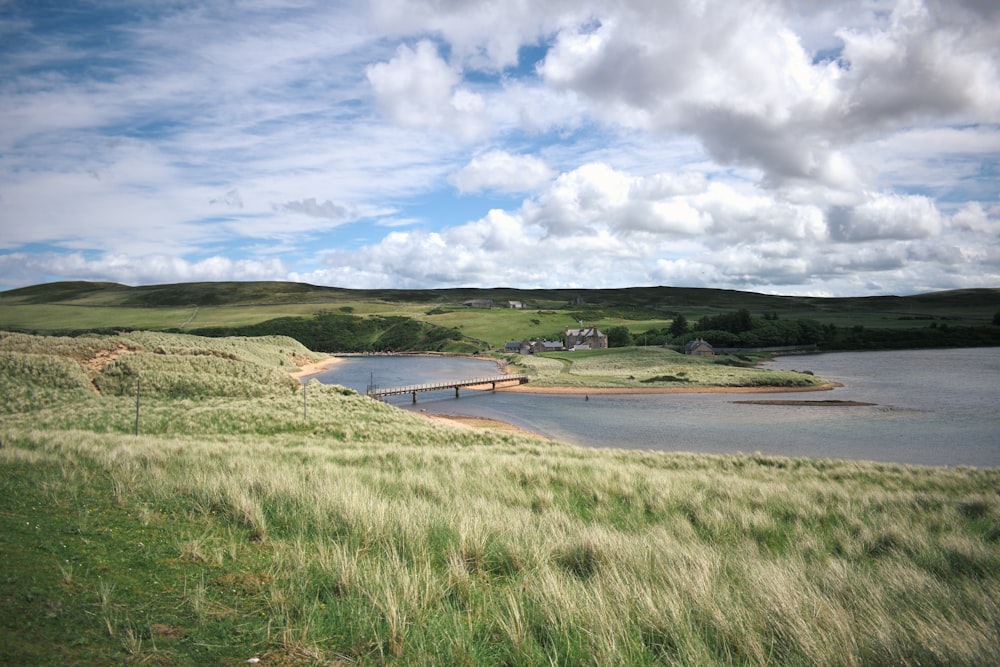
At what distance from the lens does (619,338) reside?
10806 cm

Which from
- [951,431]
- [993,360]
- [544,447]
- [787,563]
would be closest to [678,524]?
[787,563]

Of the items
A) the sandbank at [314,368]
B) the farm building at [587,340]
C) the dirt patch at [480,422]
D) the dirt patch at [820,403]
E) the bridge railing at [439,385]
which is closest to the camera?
the dirt patch at [480,422]

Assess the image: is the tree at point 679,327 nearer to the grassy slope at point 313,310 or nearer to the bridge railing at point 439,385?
the grassy slope at point 313,310

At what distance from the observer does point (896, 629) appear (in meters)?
3.64

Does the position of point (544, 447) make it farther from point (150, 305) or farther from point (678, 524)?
point (150, 305)

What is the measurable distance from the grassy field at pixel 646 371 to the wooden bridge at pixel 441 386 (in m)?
2.96

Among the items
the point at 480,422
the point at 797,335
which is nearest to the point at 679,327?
the point at 797,335

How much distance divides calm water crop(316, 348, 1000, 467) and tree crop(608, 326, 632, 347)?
115ft

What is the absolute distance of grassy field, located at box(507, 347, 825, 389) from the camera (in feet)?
216

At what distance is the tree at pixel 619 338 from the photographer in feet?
353

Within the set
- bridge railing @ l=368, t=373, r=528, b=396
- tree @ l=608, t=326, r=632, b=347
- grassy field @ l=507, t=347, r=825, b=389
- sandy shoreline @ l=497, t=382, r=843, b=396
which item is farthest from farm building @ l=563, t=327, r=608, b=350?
sandy shoreline @ l=497, t=382, r=843, b=396

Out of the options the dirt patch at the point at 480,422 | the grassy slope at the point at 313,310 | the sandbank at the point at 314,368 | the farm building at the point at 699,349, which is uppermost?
the grassy slope at the point at 313,310

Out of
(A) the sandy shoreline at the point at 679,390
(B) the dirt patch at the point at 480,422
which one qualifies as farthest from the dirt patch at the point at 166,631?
(A) the sandy shoreline at the point at 679,390

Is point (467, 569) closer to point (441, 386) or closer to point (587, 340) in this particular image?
point (441, 386)
